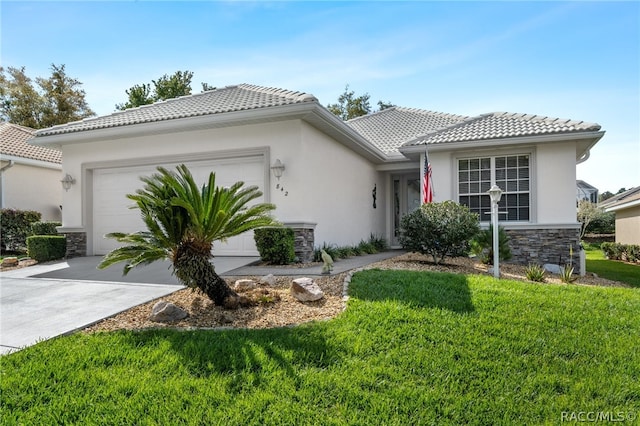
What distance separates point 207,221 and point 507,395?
4.00 meters

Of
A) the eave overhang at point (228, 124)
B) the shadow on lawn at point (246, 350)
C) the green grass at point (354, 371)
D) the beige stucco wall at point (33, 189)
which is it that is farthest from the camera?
the beige stucco wall at point (33, 189)

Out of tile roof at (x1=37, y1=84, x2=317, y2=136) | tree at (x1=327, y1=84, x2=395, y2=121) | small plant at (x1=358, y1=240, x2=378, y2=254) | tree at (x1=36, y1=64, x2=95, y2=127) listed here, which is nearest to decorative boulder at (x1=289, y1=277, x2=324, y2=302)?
tile roof at (x1=37, y1=84, x2=317, y2=136)

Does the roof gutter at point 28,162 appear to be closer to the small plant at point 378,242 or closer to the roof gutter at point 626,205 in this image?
the small plant at point 378,242


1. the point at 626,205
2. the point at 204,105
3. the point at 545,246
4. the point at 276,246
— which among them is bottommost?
the point at 545,246

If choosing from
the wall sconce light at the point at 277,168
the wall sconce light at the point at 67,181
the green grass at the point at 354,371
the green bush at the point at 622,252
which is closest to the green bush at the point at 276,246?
the wall sconce light at the point at 277,168

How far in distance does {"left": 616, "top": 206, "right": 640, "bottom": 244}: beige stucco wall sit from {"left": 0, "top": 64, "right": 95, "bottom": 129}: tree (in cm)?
3511

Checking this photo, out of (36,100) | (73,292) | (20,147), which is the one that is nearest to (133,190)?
(73,292)

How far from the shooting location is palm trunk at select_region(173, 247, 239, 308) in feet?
17.1

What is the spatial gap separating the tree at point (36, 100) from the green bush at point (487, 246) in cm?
2867

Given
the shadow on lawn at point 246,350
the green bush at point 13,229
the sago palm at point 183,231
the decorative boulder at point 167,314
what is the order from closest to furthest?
the shadow on lawn at point 246,350 → the decorative boulder at point 167,314 → the sago palm at point 183,231 → the green bush at point 13,229

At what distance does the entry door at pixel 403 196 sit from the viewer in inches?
615

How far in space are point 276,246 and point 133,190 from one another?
5067 millimetres

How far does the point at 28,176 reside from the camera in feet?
50.3

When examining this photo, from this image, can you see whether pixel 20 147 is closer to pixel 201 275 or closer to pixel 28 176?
pixel 28 176
